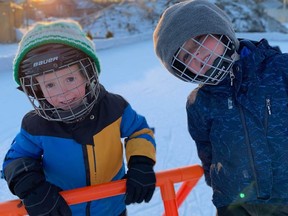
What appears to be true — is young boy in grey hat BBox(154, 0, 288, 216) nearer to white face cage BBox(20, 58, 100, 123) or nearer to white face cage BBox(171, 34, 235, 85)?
white face cage BBox(171, 34, 235, 85)

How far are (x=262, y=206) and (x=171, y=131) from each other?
2.17 metres

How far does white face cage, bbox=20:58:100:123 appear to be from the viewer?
1194 millimetres

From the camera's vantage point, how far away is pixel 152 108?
4230 mm

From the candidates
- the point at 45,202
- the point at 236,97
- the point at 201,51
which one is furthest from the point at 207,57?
the point at 45,202

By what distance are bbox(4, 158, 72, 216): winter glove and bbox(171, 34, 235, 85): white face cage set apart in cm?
58

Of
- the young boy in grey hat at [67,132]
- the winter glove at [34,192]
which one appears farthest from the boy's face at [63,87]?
the winter glove at [34,192]

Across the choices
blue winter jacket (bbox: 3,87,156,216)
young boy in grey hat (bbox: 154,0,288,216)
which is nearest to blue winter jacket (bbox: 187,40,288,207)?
young boy in grey hat (bbox: 154,0,288,216)

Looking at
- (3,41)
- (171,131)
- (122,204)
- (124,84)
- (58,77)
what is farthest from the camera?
(3,41)

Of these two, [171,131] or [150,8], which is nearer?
[171,131]

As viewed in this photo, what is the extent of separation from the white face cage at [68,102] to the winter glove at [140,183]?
0.25 m

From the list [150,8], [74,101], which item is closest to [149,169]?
[74,101]

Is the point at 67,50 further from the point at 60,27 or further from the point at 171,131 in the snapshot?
the point at 171,131

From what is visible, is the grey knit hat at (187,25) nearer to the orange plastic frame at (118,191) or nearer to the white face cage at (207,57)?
the white face cage at (207,57)

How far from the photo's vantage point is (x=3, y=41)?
51.5ft
